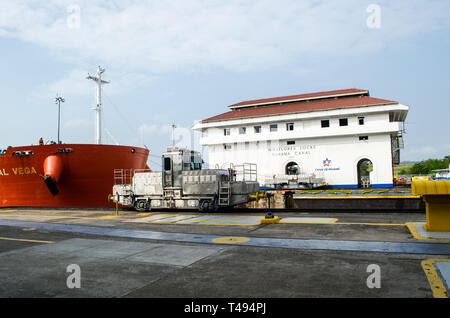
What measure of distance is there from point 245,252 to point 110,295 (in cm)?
355

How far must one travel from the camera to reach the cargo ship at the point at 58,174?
798 inches

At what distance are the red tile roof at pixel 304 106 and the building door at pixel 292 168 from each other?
646 cm

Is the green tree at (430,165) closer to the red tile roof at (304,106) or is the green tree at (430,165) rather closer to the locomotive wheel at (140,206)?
the red tile roof at (304,106)

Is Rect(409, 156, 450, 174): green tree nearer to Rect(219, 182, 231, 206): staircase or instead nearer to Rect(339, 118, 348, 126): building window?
Rect(339, 118, 348, 126): building window

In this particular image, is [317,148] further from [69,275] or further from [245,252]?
[69,275]

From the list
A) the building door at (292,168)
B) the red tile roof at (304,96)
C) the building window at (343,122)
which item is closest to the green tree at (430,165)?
the red tile roof at (304,96)

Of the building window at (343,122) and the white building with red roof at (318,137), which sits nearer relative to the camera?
the white building with red roof at (318,137)

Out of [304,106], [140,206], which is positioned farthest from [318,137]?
[140,206]

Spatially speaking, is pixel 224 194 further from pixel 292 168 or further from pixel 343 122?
pixel 343 122

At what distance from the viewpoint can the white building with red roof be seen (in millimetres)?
34719

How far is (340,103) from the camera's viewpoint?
37.8 metres

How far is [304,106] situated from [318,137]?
5.41 metres

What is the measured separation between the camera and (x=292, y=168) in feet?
124

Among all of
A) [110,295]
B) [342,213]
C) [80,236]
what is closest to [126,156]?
[80,236]
